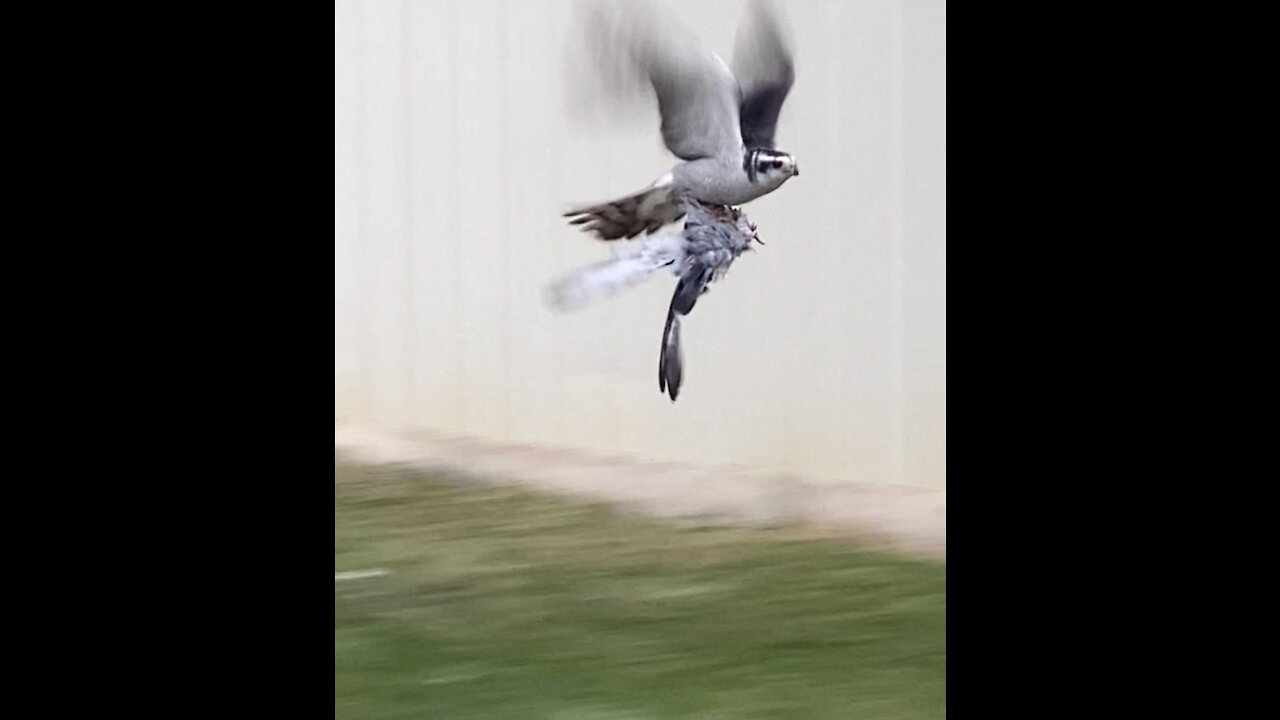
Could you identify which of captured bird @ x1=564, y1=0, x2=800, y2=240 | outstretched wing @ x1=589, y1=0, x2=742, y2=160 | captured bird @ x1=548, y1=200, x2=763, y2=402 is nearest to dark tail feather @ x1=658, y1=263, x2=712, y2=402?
captured bird @ x1=548, y1=200, x2=763, y2=402

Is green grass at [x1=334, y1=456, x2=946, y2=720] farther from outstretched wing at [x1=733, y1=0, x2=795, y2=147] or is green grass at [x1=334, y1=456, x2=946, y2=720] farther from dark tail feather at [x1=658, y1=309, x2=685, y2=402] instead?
outstretched wing at [x1=733, y1=0, x2=795, y2=147]

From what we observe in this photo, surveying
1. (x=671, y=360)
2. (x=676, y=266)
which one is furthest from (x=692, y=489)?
(x=676, y=266)

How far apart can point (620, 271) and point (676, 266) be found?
0.11 m

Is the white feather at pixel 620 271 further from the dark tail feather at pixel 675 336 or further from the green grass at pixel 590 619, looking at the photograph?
the green grass at pixel 590 619

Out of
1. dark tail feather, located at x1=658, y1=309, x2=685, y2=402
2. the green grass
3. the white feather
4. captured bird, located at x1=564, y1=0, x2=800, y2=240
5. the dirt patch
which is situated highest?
captured bird, located at x1=564, y1=0, x2=800, y2=240

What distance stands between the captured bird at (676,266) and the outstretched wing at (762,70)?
169 millimetres

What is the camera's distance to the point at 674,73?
3627 mm

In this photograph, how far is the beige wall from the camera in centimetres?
356

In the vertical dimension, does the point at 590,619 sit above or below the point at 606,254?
below

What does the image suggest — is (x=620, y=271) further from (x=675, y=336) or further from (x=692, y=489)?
(x=692, y=489)

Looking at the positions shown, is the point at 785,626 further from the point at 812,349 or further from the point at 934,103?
the point at 934,103

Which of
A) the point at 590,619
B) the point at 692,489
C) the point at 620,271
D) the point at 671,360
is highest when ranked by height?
the point at 620,271

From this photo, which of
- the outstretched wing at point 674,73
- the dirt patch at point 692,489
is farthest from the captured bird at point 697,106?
the dirt patch at point 692,489

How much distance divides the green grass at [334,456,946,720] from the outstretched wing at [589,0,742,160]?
76 cm
